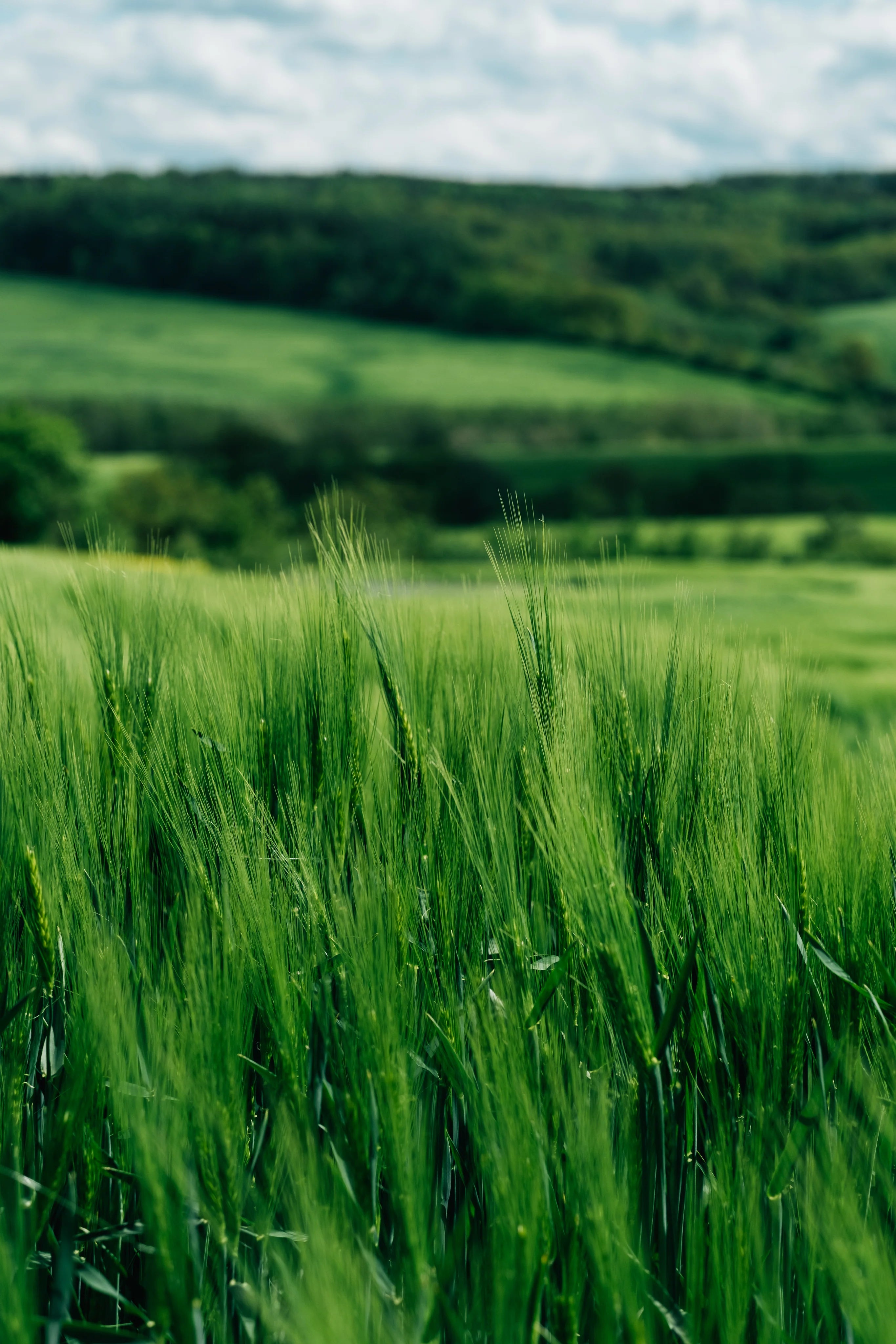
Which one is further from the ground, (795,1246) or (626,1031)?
(626,1031)

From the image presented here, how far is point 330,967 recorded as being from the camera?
109 centimetres

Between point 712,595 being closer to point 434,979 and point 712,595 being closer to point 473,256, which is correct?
point 434,979

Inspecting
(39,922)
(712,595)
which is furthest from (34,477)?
(39,922)

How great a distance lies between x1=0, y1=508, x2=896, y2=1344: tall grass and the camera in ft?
2.89

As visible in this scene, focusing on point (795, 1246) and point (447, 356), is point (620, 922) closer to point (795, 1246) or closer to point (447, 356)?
point (795, 1246)

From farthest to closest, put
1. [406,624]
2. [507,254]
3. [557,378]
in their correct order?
[507,254] < [557,378] < [406,624]

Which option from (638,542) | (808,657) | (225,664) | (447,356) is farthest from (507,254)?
(225,664)

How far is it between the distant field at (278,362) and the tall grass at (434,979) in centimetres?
3491

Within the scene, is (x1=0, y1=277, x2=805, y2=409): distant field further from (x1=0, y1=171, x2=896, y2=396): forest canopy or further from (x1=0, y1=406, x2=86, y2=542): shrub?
(x1=0, y1=406, x2=86, y2=542): shrub

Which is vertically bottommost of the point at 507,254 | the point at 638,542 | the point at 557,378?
the point at 638,542

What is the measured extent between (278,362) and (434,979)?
41.3 meters

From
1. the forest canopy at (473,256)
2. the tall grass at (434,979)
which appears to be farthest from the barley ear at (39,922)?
the forest canopy at (473,256)

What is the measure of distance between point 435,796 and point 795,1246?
1.78ft

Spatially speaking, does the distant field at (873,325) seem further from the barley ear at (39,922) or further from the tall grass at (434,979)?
the barley ear at (39,922)
